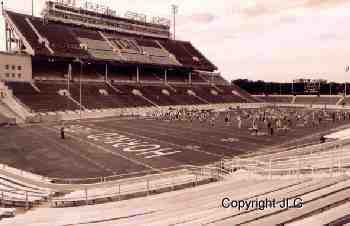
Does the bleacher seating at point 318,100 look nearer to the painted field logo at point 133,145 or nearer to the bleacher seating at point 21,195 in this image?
the painted field logo at point 133,145

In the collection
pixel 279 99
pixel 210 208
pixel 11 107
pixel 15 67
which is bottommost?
pixel 210 208

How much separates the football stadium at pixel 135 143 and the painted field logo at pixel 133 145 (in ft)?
0.30

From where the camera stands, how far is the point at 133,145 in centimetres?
2866

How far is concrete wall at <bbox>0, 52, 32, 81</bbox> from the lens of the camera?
55.0 meters

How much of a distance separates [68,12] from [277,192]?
77.5 m

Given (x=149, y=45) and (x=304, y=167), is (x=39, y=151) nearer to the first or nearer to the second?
(x=304, y=167)

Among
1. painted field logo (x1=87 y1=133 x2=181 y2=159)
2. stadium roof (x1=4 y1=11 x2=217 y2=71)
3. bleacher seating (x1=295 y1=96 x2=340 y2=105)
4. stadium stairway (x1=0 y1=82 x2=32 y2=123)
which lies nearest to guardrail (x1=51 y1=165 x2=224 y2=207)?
painted field logo (x1=87 y1=133 x2=181 y2=159)

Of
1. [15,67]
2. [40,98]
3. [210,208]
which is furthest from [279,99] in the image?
[210,208]

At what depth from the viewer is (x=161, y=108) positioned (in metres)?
62.8

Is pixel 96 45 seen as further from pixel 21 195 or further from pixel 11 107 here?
pixel 21 195

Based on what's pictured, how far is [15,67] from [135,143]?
3599 centimetres

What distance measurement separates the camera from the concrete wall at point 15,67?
181ft

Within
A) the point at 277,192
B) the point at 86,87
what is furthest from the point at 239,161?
the point at 86,87

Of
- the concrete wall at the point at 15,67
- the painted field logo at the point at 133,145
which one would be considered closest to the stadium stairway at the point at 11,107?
the concrete wall at the point at 15,67
